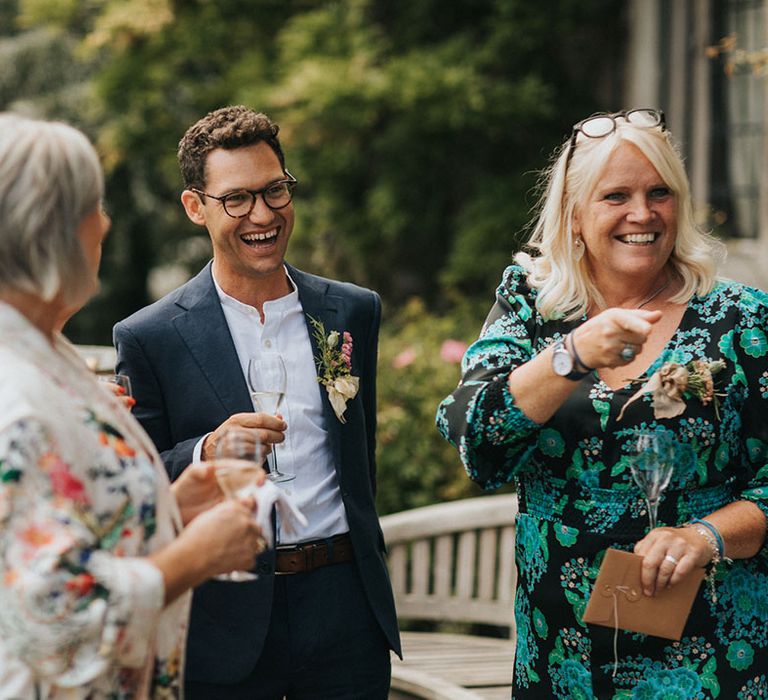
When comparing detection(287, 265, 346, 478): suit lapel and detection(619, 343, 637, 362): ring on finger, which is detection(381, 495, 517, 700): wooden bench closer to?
detection(287, 265, 346, 478): suit lapel

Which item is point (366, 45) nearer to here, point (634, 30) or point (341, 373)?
point (634, 30)

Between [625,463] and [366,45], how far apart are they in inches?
241

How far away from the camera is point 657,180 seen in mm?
2756

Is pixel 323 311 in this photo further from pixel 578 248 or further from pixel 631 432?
pixel 631 432

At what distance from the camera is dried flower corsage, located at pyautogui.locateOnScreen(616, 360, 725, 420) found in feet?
8.62

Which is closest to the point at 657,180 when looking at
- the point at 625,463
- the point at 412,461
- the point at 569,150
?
the point at 569,150

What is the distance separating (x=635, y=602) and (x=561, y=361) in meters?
0.57

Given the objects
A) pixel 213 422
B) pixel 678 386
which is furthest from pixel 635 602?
pixel 213 422

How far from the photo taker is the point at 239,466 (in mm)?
2148

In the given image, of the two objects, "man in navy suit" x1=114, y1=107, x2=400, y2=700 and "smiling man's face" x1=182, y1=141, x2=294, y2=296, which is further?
"smiling man's face" x1=182, y1=141, x2=294, y2=296

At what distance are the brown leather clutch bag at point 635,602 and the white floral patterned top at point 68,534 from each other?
1.02 metres

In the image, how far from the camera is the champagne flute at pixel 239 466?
2141 millimetres

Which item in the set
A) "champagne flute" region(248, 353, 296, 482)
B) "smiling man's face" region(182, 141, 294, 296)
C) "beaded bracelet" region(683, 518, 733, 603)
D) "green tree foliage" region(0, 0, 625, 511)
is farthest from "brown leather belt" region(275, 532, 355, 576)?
"green tree foliage" region(0, 0, 625, 511)

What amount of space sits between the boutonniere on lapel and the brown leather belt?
0.34 metres
